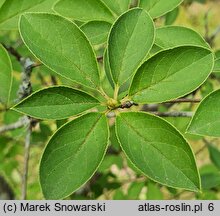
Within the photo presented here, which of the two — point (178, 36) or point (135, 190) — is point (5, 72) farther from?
point (135, 190)

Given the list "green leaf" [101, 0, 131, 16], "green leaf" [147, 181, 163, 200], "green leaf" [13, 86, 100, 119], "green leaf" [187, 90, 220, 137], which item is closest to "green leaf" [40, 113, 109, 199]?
"green leaf" [13, 86, 100, 119]

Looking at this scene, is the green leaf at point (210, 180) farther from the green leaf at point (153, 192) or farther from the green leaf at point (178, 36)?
the green leaf at point (178, 36)

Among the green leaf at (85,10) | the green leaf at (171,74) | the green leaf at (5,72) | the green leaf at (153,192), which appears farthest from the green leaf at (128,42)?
the green leaf at (153,192)

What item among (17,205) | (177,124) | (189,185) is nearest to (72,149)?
(189,185)

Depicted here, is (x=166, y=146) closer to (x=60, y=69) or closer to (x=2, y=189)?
(x=60, y=69)

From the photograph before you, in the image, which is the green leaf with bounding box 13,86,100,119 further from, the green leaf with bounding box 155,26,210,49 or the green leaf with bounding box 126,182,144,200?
the green leaf with bounding box 126,182,144,200

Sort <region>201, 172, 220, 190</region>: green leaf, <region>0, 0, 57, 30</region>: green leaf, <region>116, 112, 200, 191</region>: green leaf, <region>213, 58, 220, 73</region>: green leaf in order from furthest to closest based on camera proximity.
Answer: <region>201, 172, 220, 190</region>: green leaf < <region>0, 0, 57, 30</region>: green leaf < <region>213, 58, 220, 73</region>: green leaf < <region>116, 112, 200, 191</region>: green leaf
